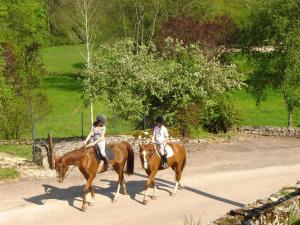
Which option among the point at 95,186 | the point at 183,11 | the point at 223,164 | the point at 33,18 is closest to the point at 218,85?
the point at 223,164

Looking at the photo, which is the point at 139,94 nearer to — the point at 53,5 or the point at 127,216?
the point at 127,216

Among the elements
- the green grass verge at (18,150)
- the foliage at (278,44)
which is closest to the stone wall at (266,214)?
the green grass verge at (18,150)

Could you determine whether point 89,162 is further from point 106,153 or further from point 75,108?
point 75,108

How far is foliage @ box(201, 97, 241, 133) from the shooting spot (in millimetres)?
27386

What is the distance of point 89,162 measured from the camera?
49.0 ft

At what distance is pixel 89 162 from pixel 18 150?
1404 cm

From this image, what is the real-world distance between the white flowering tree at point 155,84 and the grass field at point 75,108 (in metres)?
1.36

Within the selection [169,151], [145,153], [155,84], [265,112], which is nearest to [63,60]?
[265,112]

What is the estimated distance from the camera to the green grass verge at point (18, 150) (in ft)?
86.2

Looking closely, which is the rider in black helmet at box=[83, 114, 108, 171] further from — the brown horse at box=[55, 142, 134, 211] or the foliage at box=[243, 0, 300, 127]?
the foliage at box=[243, 0, 300, 127]

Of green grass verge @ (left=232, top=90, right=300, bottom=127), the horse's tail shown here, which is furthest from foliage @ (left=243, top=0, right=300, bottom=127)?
the horse's tail

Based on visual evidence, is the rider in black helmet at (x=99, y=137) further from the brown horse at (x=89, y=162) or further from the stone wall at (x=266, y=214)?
the stone wall at (x=266, y=214)

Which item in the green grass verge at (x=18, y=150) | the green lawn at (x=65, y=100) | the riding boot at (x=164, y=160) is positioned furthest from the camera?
the green lawn at (x=65, y=100)

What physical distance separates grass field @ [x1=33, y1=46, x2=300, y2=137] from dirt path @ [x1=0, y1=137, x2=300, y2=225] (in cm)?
765
